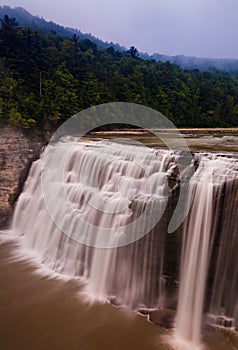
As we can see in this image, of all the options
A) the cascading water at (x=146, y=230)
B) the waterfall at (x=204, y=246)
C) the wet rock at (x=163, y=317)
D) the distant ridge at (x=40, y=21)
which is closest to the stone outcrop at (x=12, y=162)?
the cascading water at (x=146, y=230)

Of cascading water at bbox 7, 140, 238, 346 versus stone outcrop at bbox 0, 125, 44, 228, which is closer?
cascading water at bbox 7, 140, 238, 346

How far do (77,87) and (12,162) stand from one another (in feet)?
30.2

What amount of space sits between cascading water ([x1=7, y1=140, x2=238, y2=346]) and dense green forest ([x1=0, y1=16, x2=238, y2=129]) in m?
5.75

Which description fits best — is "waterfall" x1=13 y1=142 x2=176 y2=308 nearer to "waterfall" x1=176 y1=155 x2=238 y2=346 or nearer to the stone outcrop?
the stone outcrop

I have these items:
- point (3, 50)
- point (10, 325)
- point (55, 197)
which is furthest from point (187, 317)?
point (3, 50)

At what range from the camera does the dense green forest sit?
17.3 m

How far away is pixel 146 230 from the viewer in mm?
8742

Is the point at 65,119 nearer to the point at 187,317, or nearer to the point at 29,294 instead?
the point at 29,294

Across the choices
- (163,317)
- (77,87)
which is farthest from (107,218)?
(77,87)

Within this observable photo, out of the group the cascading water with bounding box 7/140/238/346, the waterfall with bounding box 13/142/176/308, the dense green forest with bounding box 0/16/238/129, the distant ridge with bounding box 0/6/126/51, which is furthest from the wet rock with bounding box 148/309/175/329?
the distant ridge with bounding box 0/6/126/51

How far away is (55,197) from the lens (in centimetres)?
1245

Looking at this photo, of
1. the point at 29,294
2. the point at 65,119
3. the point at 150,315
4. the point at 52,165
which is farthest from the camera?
the point at 65,119

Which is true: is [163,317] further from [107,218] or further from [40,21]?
[40,21]

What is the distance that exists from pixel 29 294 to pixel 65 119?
37.9 ft
